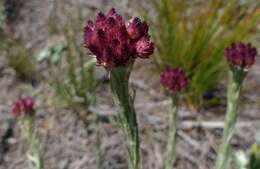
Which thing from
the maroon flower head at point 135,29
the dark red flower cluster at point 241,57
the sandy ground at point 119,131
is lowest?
the sandy ground at point 119,131

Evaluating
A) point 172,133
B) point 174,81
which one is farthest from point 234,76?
point 172,133

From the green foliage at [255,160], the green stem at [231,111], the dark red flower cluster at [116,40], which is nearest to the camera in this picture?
the dark red flower cluster at [116,40]

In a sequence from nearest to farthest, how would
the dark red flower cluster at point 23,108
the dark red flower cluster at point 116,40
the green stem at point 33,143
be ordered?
the dark red flower cluster at point 116,40 → the green stem at point 33,143 → the dark red flower cluster at point 23,108

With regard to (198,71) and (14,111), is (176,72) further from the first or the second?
(198,71)

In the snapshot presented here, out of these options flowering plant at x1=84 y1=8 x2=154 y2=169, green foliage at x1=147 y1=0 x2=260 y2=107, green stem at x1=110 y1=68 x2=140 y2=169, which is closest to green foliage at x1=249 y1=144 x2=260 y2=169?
green stem at x1=110 y1=68 x2=140 y2=169

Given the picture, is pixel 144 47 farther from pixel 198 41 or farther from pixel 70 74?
pixel 198 41

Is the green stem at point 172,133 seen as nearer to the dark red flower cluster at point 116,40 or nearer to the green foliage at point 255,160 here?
the green foliage at point 255,160

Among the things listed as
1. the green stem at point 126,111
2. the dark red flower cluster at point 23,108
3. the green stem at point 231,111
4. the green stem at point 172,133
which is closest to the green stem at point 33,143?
the dark red flower cluster at point 23,108
